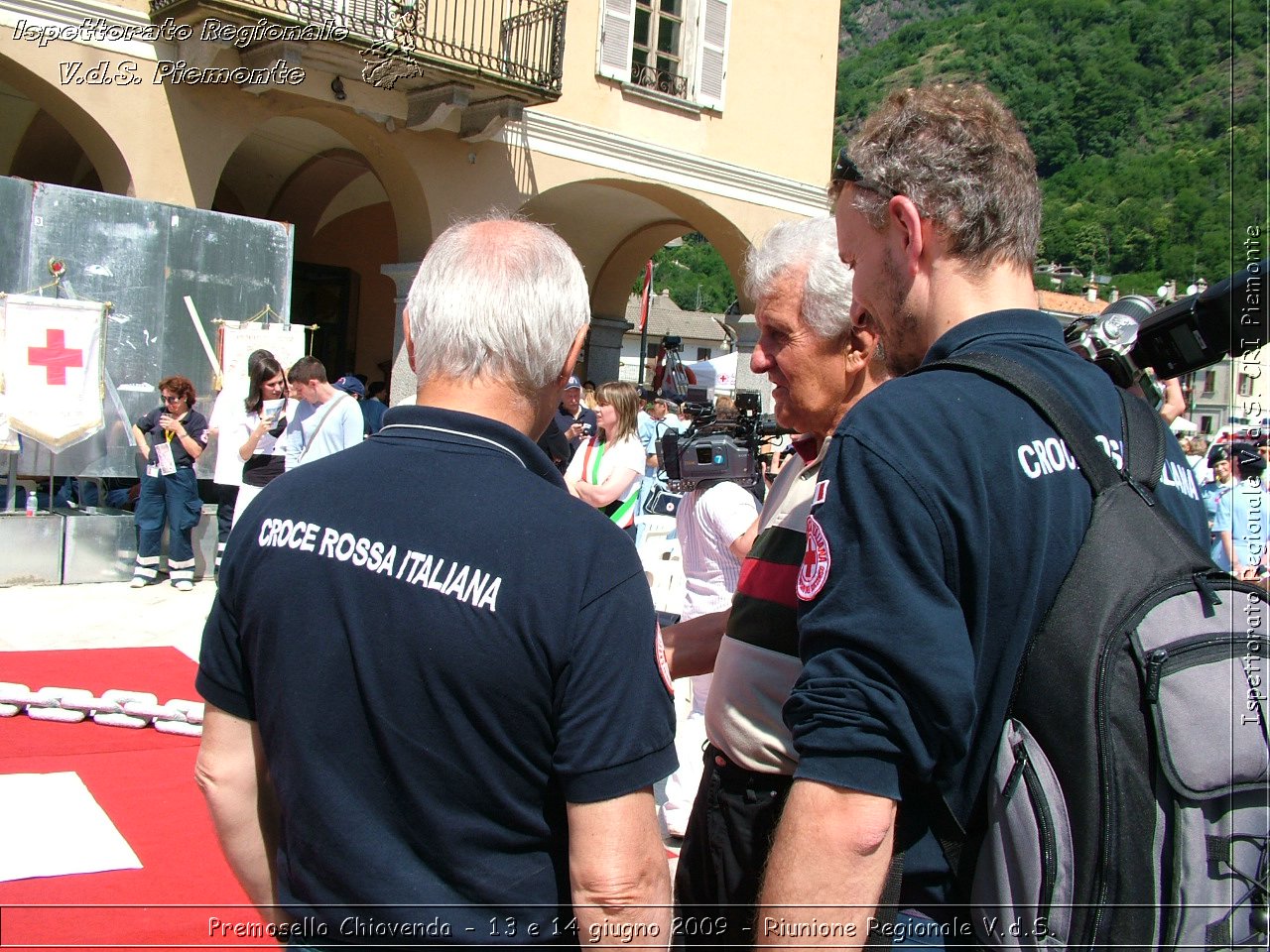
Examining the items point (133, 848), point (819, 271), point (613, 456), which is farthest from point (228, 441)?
point (819, 271)

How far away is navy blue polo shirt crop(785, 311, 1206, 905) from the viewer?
119cm

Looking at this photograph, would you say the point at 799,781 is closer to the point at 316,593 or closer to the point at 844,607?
the point at 844,607

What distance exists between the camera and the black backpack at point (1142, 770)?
114 cm

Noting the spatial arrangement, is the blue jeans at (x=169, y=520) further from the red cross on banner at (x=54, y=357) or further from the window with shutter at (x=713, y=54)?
the window with shutter at (x=713, y=54)

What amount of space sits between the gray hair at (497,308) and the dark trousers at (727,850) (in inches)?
32.1

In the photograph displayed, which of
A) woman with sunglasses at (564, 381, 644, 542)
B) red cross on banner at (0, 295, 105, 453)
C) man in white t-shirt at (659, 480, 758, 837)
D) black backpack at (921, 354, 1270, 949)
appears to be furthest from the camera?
red cross on banner at (0, 295, 105, 453)

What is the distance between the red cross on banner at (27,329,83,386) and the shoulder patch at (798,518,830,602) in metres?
8.18

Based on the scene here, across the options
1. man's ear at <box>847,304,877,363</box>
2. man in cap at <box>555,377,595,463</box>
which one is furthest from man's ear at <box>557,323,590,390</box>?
man in cap at <box>555,377,595,463</box>

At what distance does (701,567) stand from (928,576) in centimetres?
313

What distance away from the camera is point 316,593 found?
1425mm

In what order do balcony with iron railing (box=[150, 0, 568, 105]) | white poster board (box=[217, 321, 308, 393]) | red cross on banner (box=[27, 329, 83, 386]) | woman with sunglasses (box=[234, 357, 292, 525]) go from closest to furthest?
woman with sunglasses (box=[234, 357, 292, 525])
red cross on banner (box=[27, 329, 83, 386])
white poster board (box=[217, 321, 308, 393])
balcony with iron railing (box=[150, 0, 568, 105])

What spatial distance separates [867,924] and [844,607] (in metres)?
0.37

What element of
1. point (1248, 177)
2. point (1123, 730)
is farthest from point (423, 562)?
point (1248, 177)

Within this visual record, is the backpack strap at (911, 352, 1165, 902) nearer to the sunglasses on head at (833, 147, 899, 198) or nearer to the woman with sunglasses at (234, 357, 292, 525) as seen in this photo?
the sunglasses on head at (833, 147, 899, 198)
